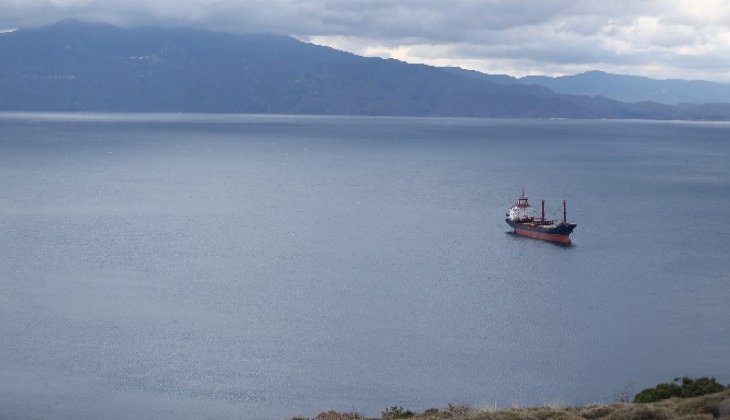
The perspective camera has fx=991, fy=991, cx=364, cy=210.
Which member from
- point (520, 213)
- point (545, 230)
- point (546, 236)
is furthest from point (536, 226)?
point (520, 213)

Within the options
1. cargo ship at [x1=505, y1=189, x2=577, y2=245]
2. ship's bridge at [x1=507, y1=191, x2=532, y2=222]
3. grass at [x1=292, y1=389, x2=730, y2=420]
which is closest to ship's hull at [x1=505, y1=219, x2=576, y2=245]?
cargo ship at [x1=505, y1=189, x2=577, y2=245]

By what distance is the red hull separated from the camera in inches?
2943

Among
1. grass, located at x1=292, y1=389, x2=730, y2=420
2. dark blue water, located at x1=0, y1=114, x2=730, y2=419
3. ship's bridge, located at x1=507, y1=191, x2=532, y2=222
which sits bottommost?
dark blue water, located at x1=0, y1=114, x2=730, y2=419

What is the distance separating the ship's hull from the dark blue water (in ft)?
3.18

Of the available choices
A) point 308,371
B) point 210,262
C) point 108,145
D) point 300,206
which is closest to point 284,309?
point 308,371

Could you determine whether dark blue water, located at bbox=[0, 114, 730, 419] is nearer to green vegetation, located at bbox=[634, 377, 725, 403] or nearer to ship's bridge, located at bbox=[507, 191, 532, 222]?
ship's bridge, located at bbox=[507, 191, 532, 222]

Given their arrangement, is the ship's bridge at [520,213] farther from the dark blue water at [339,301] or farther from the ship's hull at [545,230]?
the dark blue water at [339,301]

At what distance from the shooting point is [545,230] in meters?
77.3

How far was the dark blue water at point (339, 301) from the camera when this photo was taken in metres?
38.6

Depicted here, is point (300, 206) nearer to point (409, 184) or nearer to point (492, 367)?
point (409, 184)

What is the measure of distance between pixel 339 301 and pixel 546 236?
29355 millimetres

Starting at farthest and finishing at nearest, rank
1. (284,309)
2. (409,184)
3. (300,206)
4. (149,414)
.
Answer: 1. (409,184)
2. (300,206)
3. (284,309)
4. (149,414)

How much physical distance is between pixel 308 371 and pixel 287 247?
29433 mm

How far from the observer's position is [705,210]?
314 ft
